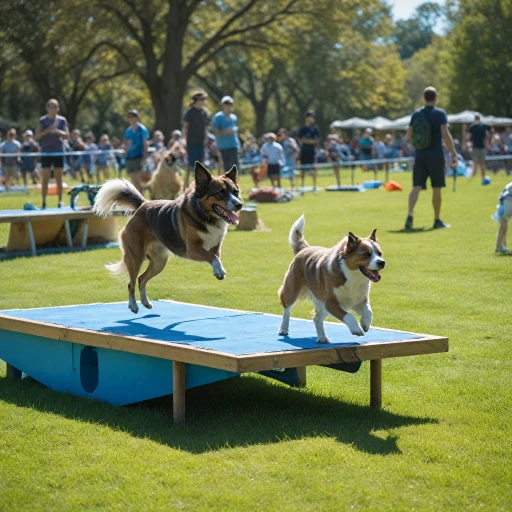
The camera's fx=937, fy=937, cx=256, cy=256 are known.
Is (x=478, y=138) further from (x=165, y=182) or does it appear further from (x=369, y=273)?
(x=369, y=273)

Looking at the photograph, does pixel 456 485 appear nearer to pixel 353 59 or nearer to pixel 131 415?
pixel 131 415

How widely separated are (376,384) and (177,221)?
2366 millimetres

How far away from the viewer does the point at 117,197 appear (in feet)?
29.1

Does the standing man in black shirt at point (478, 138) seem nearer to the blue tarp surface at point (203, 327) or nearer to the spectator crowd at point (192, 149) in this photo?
the spectator crowd at point (192, 149)

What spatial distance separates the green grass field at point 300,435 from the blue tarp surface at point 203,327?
20.1 inches

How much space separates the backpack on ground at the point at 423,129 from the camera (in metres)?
16.5

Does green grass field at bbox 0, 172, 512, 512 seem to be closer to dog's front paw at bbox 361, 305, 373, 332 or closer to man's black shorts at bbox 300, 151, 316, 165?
dog's front paw at bbox 361, 305, 373, 332

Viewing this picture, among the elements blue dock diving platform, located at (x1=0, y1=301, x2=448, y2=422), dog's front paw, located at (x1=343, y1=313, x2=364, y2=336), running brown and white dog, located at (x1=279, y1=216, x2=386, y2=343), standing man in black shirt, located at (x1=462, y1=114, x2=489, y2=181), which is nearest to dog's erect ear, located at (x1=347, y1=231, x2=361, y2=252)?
running brown and white dog, located at (x1=279, y1=216, x2=386, y2=343)

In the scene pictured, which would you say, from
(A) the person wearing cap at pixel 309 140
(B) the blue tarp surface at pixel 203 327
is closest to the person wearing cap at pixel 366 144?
(A) the person wearing cap at pixel 309 140

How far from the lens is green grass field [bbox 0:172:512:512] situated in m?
4.97

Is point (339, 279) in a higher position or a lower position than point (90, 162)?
lower

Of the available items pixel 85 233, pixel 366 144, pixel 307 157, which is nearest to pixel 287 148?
pixel 366 144

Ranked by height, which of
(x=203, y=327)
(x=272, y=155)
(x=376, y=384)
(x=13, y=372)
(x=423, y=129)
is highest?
(x=423, y=129)

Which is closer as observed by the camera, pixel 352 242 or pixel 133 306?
pixel 352 242
